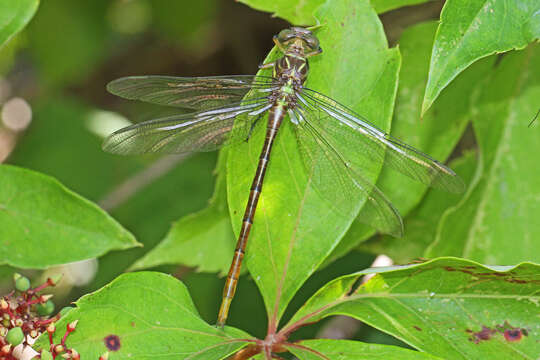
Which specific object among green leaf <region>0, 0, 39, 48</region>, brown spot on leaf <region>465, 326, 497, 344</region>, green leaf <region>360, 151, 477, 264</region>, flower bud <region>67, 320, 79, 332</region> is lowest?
flower bud <region>67, 320, 79, 332</region>

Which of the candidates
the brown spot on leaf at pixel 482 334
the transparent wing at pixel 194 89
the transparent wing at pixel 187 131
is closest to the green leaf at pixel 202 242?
the transparent wing at pixel 187 131

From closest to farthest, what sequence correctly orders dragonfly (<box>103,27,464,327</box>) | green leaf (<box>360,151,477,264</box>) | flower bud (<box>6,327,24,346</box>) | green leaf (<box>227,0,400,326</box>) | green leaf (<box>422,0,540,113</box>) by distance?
1. green leaf (<box>422,0,540,113</box>)
2. flower bud (<box>6,327,24,346</box>)
3. green leaf (<box>227,0,400,326</box>)
4. dragonfly (<box>103,27,464,327</box>)
5. green leaf (<box>360,151,477,264</box>)

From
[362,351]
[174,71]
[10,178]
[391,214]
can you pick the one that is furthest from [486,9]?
[174,71]

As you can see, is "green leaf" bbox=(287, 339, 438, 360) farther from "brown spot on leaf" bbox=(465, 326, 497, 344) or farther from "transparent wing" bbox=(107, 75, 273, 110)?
"transparent wing" bbox=(107, 75, 273, 110)

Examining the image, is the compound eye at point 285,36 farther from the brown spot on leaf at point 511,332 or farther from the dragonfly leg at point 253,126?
the brown spot on leaf at point 511,332

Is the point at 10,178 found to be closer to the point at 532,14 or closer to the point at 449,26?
the point at 449,26

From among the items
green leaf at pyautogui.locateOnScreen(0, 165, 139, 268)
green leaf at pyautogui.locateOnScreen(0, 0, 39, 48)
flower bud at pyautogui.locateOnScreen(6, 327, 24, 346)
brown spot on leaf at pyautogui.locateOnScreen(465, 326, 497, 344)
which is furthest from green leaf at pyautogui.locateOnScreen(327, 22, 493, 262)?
green leaf at pyautogui.locateOnScreen(0, 0, 39, 48)
